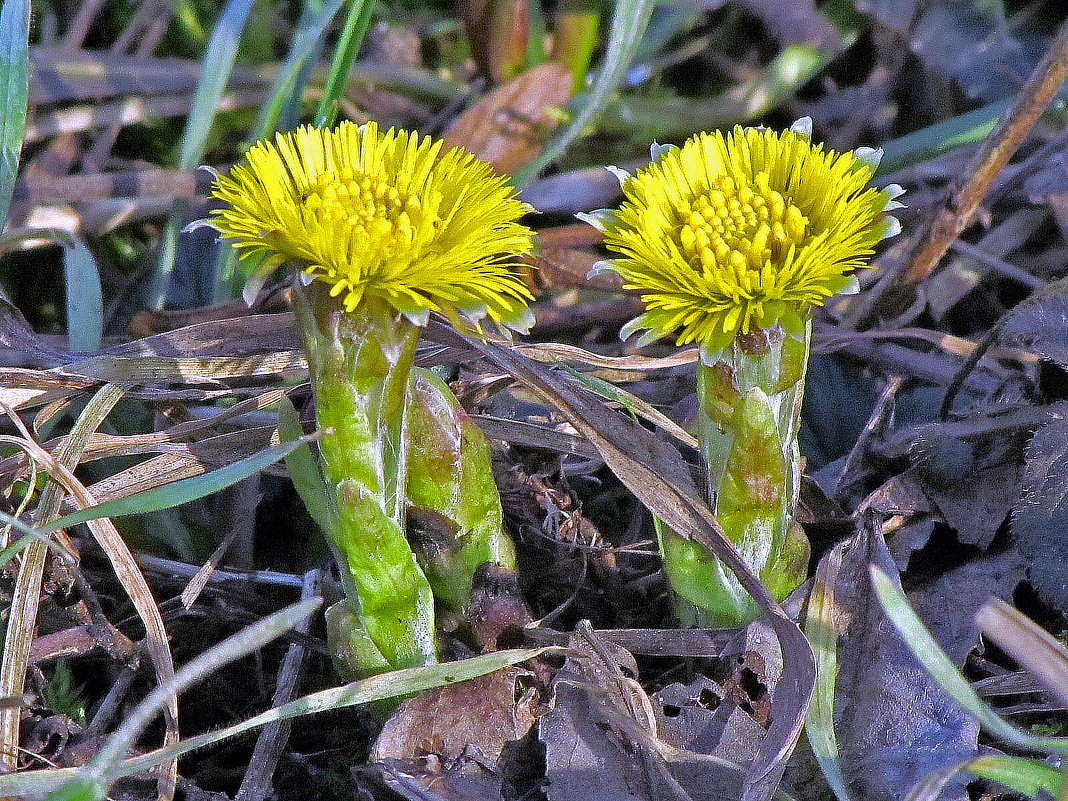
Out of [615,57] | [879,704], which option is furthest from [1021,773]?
[615,57]

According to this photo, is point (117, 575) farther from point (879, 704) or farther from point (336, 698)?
point (879, 704)

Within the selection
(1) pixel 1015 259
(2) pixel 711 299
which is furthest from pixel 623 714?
(1) pixel 1015 259

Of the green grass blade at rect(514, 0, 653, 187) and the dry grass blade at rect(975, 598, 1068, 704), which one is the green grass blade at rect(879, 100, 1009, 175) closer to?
the green grass blade at rect(514, 0, 653, 187)

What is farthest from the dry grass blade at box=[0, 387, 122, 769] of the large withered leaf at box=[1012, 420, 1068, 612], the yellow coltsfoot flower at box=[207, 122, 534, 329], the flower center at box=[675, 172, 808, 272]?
the large withered leaf at box=[1012, 420, 1068, 612]

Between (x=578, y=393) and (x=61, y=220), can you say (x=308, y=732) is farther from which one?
(x=61, y=220)

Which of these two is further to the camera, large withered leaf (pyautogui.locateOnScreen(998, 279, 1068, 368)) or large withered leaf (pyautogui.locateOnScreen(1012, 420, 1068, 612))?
large withered leaf (pyautogui.locateOnScreen(998, 279, 1068, 368))
